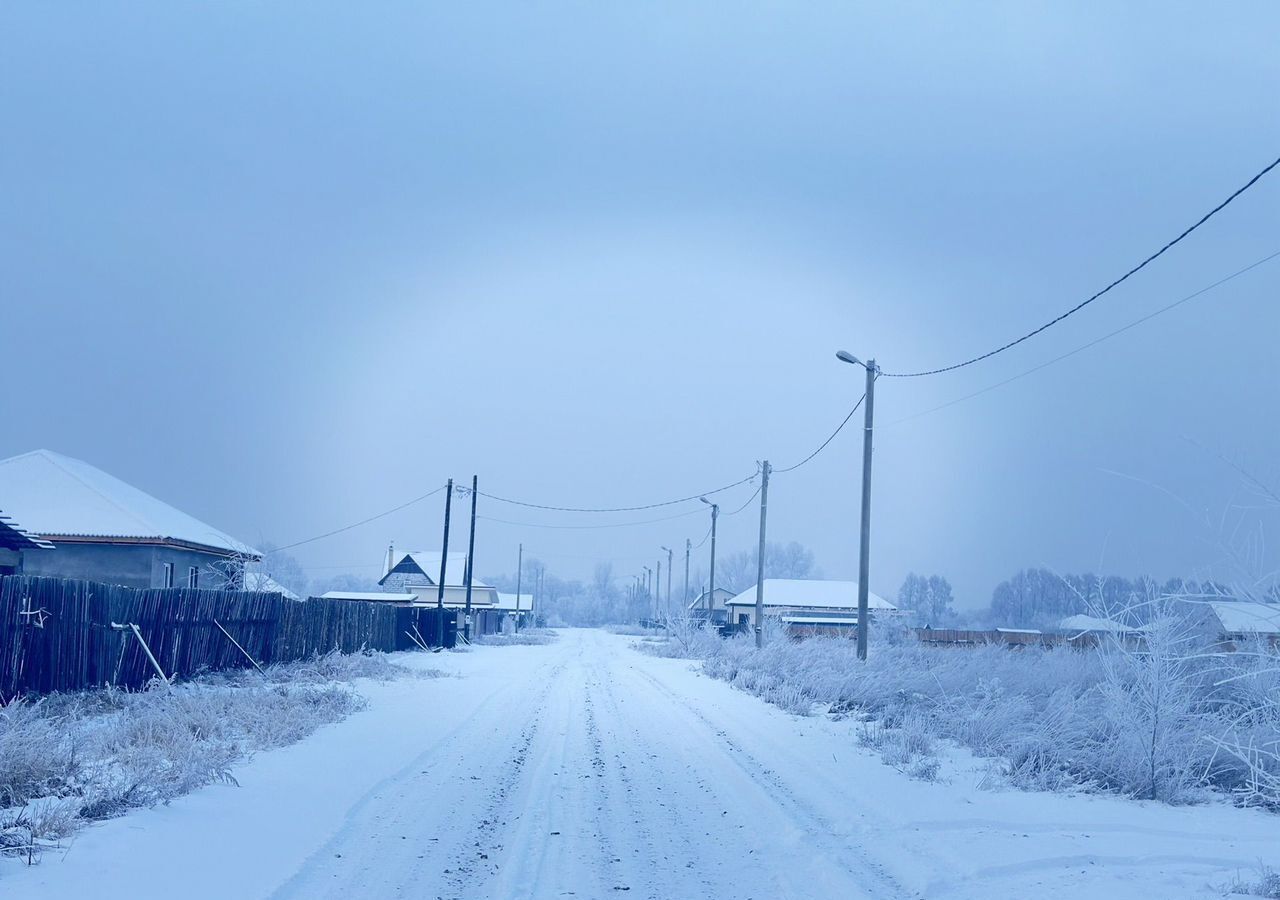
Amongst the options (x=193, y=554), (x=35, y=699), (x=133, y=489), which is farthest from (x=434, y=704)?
(x=133, y=489)

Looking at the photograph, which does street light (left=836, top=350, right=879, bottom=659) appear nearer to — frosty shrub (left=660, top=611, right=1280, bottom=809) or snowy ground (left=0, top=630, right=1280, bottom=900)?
frosty shrub (left=660, top=611, right=1280, bottom=809)

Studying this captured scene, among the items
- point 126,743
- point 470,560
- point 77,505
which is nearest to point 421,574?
point 470,560

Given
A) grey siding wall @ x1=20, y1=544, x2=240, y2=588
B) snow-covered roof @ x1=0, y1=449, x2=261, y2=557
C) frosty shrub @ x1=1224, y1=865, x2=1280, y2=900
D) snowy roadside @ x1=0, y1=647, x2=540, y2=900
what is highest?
snow-covered roof @ x1=0, y1=449, x2=261, y2=557

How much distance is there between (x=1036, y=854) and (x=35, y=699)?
40.2 ft

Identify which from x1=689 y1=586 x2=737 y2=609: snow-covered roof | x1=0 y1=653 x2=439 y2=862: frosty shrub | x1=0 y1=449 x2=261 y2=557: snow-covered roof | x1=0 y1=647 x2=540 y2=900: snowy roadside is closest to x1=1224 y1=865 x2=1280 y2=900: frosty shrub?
x1=0 y1=647 x2=540 y2=900: snowy roadside

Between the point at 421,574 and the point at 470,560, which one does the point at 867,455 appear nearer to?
the point at 470,560

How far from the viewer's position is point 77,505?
30.8 metres

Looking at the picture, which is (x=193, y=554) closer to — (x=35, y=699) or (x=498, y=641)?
(x=35, y=699)

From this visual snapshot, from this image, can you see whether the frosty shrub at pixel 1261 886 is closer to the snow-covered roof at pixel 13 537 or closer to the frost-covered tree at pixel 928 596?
the snow-covered roof at pixel 13 537

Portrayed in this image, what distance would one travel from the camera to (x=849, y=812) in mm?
8992

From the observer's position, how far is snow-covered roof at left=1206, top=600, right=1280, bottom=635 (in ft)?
17.4

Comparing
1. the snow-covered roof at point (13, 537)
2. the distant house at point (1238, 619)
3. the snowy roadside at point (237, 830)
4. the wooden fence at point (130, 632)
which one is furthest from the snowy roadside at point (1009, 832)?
the snow-covered roof at point (13, 537)

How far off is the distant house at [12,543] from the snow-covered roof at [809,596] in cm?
5851

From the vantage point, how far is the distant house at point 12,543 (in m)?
21.8
